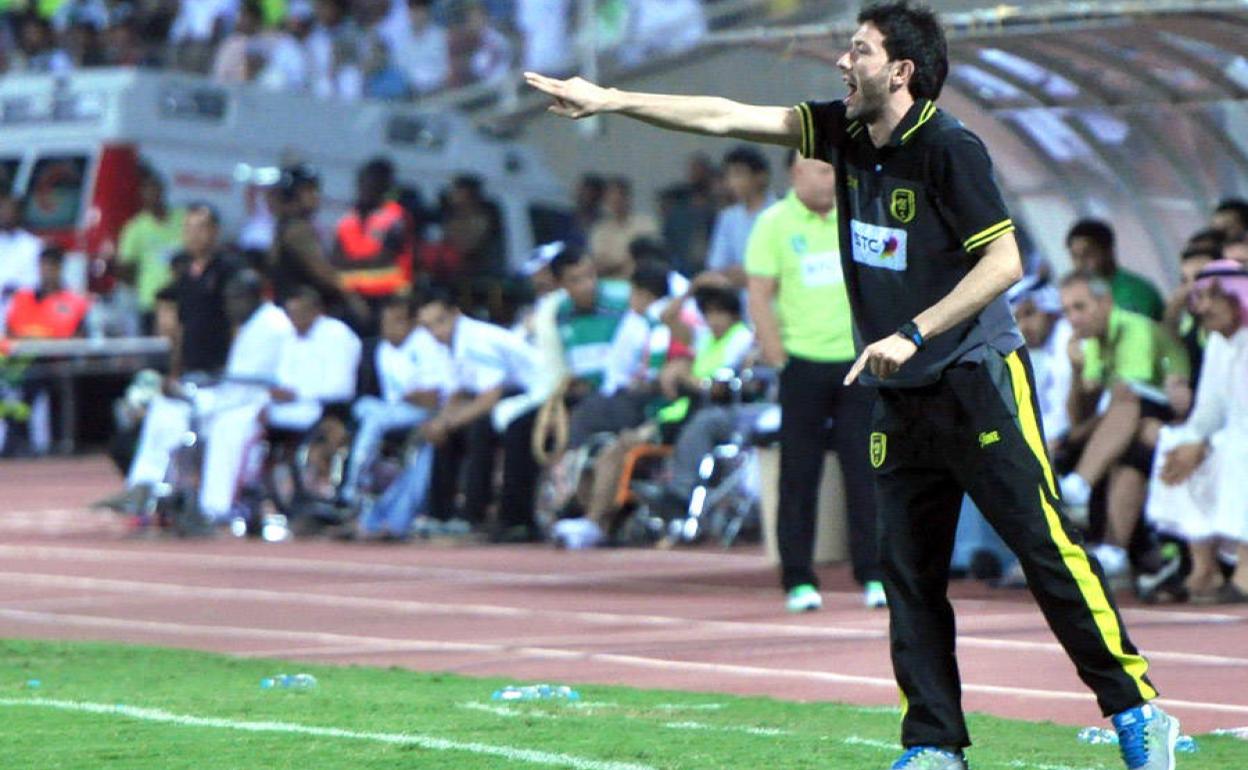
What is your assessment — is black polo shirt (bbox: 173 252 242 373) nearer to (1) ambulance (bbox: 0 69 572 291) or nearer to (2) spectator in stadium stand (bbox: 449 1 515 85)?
(1) ambulance (bbox: 0 69 572 291)

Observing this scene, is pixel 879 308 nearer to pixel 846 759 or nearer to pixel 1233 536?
pixel 846 759

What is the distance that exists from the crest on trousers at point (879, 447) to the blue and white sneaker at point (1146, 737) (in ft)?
2.88

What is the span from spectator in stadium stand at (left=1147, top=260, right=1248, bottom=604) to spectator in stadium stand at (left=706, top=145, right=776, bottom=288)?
3.90m

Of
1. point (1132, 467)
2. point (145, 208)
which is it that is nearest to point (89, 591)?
point (1132, 467)

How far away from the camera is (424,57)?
27688 millimetres

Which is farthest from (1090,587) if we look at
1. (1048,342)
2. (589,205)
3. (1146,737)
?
(589,205)

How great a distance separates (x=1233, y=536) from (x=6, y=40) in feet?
73.7

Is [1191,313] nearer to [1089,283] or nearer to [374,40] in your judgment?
[1089,283]

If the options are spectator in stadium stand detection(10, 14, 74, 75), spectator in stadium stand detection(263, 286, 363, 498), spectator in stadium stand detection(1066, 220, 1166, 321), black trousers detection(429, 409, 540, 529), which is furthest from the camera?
spectator in stadium stand detection(10, 14, 74, 75)

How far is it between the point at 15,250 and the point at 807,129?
720 inches

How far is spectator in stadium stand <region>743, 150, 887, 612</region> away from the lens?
1186 cm

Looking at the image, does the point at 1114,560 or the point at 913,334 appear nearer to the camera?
the point at 913,334

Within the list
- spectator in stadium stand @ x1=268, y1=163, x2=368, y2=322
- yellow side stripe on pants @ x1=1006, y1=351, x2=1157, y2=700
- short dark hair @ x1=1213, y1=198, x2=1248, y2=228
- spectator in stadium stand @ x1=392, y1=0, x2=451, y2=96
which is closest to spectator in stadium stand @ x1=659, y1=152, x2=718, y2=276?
spectator in stadium stand @ x1=268, y1=163, x2=368, y2=322

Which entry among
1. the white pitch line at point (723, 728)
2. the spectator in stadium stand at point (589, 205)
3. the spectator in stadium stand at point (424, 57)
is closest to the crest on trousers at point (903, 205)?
the white pitch line at point (723, 728)
